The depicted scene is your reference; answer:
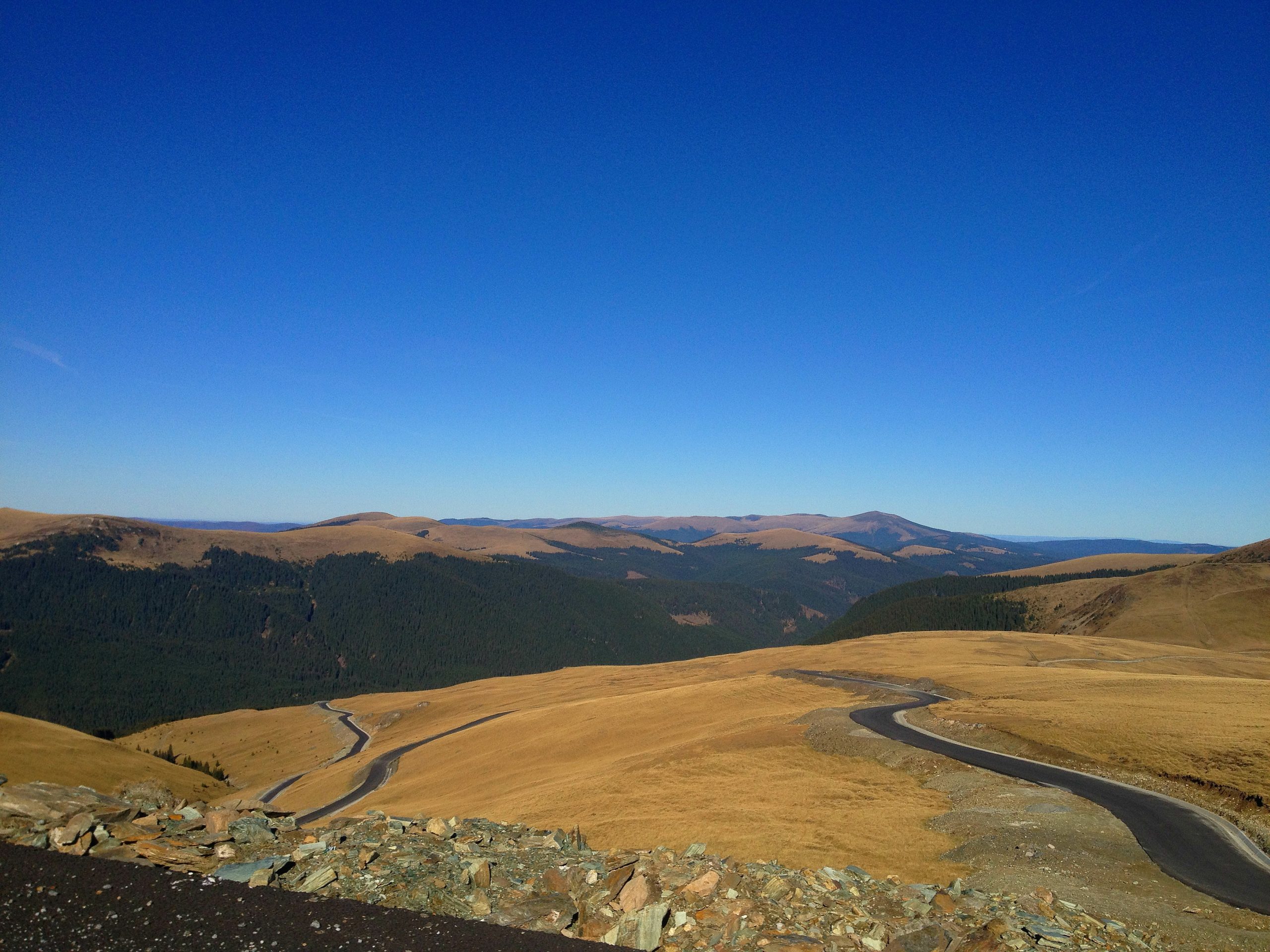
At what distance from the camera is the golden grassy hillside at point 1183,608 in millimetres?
119938

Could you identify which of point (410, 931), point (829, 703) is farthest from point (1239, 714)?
point (410, 931)

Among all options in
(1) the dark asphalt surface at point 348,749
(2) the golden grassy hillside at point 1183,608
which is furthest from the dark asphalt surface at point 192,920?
(2) the golden grassy hillside at point 1183,608

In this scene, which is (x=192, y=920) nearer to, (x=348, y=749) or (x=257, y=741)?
(x=348, y=749)

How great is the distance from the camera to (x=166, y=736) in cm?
10644

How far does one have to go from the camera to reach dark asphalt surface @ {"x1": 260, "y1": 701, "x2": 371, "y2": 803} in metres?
65.8

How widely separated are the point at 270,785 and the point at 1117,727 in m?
78.5

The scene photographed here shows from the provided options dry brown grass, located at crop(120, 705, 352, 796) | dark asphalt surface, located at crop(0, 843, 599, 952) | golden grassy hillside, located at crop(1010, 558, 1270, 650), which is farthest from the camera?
golden grassy hillside, located at crop(1010, 558, 1270, 650)

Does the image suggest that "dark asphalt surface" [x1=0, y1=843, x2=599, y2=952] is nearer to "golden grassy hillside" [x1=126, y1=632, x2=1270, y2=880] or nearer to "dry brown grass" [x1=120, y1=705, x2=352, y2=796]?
"golden grassy hillside" [x1=126, y1=632, x2=1270, y2=880]

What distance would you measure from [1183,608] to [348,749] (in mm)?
159597

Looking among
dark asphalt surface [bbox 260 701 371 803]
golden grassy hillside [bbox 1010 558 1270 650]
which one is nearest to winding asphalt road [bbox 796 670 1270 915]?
dark asphalt surface [bbox 260 701 371 803]

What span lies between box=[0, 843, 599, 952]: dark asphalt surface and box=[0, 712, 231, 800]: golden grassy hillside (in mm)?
37977

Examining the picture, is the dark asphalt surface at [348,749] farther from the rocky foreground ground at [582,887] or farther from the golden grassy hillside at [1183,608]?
the golden grassy hillside at [1183,608]

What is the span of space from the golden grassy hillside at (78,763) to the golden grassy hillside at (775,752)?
9240 mm

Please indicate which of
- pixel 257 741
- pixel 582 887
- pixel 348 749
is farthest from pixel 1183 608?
pixel 257 741
